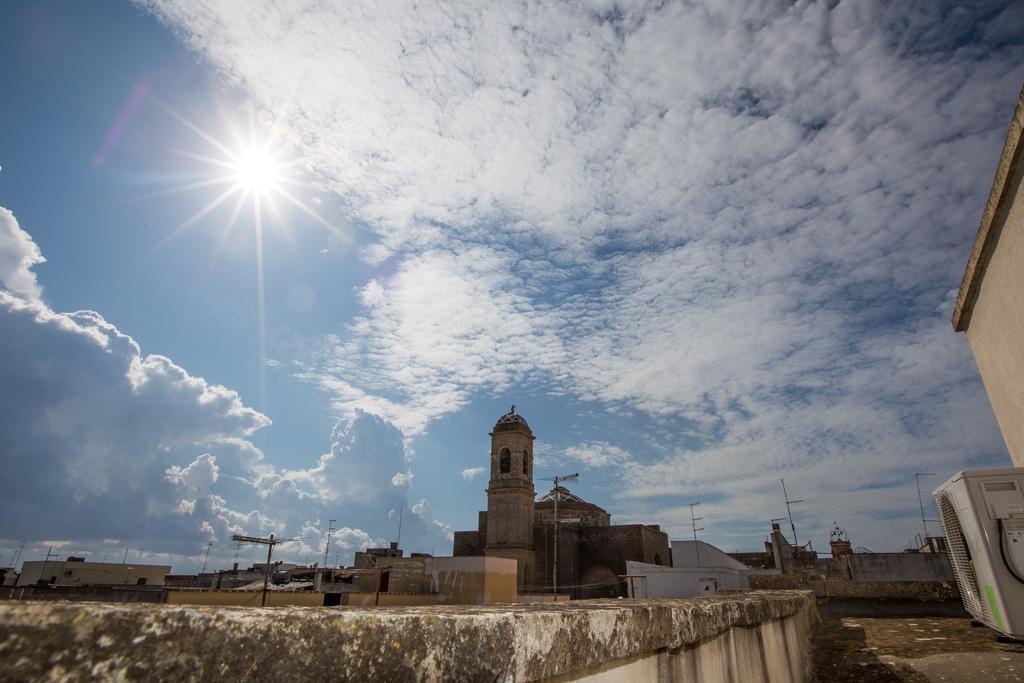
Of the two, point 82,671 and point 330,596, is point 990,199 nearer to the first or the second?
point 82,671

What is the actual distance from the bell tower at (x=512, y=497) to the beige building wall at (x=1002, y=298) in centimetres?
2816

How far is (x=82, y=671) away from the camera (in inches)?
26.1

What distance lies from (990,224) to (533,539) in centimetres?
3280

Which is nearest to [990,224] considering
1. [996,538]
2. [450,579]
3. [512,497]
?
[996,538]

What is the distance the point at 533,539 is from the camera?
35250mm

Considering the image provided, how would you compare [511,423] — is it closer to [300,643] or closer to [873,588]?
[873,588]

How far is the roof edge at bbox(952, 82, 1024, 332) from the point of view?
5316 mm

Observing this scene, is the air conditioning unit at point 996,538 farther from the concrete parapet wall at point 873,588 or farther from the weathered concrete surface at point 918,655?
the concrete parapet wall at point 873,588

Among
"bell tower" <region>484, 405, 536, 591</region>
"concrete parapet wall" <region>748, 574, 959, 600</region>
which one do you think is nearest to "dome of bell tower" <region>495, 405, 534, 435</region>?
"bell tower" <region>484, 405, 536, 591</region>

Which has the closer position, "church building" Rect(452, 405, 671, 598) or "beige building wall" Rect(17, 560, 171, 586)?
"church building" Rect(452, 405, 671, 598)

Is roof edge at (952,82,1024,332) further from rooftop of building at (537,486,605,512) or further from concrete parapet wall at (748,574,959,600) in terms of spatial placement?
rooftop of building at (537,486,605,512)

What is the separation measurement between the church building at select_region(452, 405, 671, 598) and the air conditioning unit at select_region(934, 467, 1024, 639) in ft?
98.9

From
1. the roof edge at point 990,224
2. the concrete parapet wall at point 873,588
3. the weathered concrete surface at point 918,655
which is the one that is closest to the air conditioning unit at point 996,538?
the weathered concrete surface at point 918,655

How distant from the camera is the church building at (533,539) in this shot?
33344mm
